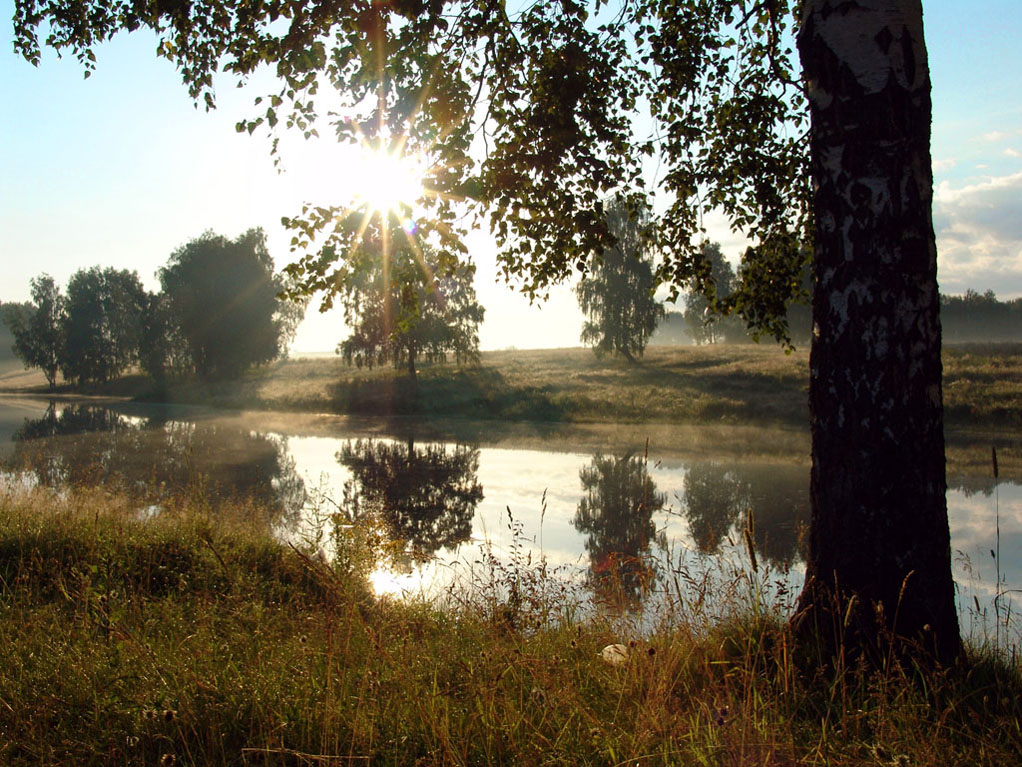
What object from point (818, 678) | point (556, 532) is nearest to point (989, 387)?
point (556, 532)

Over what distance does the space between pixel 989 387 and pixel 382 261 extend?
97.9 ft

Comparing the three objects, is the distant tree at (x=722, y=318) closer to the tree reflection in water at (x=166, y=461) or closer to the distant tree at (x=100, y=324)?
the tree reflection in water at (x=166, y=461)

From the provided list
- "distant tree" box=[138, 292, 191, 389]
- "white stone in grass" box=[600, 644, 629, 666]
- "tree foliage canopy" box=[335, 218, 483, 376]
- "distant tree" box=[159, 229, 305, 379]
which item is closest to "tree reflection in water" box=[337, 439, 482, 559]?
"white stone in grass" box=[600, 644, 629, 666]

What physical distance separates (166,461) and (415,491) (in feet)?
25.3

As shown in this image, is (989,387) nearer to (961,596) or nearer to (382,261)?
(961,596)

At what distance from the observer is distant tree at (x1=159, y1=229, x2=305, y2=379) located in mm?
52156

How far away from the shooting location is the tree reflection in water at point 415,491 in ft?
33.2

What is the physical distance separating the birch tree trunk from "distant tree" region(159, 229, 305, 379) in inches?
2045

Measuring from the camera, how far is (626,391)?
34.9 m

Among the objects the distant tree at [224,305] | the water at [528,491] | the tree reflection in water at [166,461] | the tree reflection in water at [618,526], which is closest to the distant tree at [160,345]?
the distant tree at [224,305]

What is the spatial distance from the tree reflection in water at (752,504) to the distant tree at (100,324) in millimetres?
65702

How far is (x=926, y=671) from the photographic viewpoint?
Answer: 370 centimetres

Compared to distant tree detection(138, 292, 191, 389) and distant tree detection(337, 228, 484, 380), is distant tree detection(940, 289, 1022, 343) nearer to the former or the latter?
distant tree detection(337, 228, 484, 380)

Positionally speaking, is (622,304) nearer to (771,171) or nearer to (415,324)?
(415,324)
